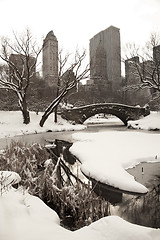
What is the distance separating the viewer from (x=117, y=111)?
95.4 ft

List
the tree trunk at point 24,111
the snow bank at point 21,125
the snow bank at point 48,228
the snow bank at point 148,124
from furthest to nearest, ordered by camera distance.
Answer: the snow bank at point 148,124 → the tree trunk at point 24,111 → the snow bank at point 21,125 → the snow bank at point 48,228

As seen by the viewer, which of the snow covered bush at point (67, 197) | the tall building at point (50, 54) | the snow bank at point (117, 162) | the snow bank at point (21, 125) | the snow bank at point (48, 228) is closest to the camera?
the snow bank at point (48, 228)

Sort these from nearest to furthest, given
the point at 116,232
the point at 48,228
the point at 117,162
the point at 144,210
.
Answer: the point at 116,232 → the point at 48,228 → the point at 144,210 → the point at 117,162

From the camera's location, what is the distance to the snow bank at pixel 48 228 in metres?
2.77

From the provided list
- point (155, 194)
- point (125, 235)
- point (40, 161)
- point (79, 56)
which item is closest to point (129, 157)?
point (155, 194)

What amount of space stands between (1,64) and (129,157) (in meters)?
27.9

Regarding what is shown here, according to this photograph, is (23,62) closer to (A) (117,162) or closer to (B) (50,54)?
(B) (50,54)

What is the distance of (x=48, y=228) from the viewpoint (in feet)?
9.99

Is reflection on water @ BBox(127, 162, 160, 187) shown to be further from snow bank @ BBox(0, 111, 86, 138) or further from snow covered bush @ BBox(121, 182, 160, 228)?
snow bank @ BBox(0, 111, 86, 138)

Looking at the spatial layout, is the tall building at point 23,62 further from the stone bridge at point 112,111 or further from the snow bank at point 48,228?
the snow bank at point 48,228

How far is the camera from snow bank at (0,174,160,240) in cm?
277

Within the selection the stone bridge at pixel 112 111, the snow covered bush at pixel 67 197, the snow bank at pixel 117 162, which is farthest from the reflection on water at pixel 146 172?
the stone bridge at pixel 112 111

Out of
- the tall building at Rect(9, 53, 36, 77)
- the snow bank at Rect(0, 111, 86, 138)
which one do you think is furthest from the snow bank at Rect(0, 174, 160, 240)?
the tall building at Rect(9, 53, 36, 77)

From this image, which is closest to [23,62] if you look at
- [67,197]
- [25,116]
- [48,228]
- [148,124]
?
[25,116]
